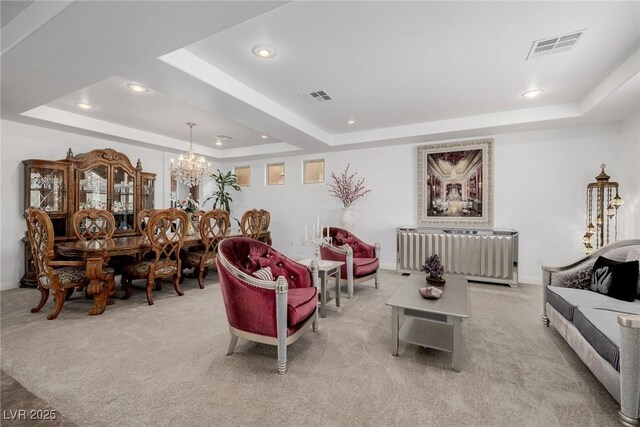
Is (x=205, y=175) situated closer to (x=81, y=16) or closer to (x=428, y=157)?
(x=81, y=16)

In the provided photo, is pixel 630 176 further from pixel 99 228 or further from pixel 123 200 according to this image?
pixel 123 200

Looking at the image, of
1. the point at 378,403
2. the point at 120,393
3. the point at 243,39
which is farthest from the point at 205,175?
the point at 378,403

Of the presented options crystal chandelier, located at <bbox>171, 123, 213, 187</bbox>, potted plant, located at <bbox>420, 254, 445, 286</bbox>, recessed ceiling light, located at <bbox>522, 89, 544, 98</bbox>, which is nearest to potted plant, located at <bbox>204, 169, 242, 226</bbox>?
crystal chandelier, located at <bbox>171, 123, 213, 187</bbox>

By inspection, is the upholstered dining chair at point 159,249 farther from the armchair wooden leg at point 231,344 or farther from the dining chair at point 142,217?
the armchair wooden leg at point 231,344

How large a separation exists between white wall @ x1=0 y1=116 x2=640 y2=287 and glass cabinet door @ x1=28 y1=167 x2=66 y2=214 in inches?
10.3

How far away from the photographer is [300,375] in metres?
2.08

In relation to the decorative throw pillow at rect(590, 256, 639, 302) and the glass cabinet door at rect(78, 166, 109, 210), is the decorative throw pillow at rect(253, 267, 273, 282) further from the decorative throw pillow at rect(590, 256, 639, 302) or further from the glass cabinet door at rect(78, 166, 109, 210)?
the glass cabinet door at rect(78, 166, 109, 210)

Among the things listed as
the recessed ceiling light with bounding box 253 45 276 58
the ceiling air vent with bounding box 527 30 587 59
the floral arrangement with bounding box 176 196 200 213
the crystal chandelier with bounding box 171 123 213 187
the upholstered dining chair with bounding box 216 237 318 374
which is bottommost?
the upholstered dining chair with bounding box 216 237 318 374

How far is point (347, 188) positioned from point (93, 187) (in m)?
4.54

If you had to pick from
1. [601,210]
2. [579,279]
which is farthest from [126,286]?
[601,210]

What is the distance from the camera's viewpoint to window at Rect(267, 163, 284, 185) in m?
7.09

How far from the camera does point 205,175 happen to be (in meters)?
5.39

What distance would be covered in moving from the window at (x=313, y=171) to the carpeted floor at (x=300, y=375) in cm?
393

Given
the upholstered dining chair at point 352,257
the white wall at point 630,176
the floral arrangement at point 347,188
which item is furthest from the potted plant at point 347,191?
the white wall at point 630,176
